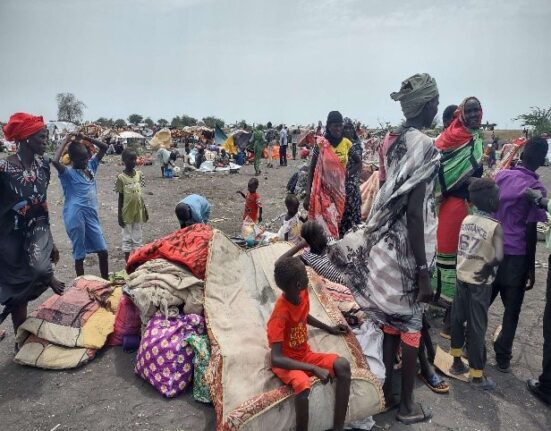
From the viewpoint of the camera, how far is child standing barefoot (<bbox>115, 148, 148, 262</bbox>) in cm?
561

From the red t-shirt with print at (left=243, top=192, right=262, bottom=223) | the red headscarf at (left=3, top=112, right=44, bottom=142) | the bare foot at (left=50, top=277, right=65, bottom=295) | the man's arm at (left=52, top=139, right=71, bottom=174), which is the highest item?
the red headscarf at (left=3, top=112, right=44, bottom=142)

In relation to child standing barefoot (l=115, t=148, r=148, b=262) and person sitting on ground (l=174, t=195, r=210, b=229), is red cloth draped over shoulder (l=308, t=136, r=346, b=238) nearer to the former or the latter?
person sitting on ground (l=174, t=195, r=210, b=229)

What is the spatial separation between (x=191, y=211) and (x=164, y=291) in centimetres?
132

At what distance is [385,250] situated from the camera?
2.73 m

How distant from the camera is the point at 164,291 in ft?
11.5

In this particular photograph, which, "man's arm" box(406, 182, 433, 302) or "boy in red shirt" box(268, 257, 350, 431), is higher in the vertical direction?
"man's arm" box(406, 182, 433, 302)

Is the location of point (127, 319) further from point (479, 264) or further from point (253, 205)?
point (253, 205)

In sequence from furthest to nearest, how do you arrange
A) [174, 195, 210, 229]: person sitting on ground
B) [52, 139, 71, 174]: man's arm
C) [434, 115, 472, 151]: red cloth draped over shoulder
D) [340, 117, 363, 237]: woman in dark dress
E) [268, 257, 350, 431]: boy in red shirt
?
[340, 117, 363, 237]: woman in dark dress < [174, 195, 210, 229]: person sitting on ground < [52, 139, 71, 174]: man's arm < [434, 115, 472, 151]: red cloth draped over shoulder < [268, 257, 350, 431]: boy in red shirt

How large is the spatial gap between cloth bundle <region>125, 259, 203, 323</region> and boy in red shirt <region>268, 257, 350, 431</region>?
1151 millimetres

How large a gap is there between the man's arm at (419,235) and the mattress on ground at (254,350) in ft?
2.35

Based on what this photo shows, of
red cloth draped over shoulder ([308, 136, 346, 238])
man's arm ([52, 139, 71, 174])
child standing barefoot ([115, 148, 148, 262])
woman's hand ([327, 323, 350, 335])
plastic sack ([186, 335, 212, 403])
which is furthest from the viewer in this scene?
child standing barefoot ([115, 148, 148, 262])

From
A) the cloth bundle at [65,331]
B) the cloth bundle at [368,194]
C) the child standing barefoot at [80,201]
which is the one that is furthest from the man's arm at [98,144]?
the cloth bundle at [368,194]

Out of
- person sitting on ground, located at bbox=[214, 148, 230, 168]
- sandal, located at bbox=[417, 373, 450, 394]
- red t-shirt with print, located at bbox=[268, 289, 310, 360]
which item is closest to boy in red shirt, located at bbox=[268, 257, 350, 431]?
red t-shirt with print, located at bbox=[268, 289, 310, 360]

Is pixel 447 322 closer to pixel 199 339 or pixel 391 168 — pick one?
pixel 391 168
